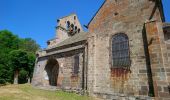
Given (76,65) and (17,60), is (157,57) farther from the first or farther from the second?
(17,60)

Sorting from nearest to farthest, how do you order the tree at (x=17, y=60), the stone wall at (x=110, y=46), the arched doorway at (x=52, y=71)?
1. the stone wall at (x=110, y=46)
2. the arched doorway at (x=52, y=71)
3. the tree at (x=17, y=60)

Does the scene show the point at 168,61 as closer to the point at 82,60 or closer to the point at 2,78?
the point at 82,60

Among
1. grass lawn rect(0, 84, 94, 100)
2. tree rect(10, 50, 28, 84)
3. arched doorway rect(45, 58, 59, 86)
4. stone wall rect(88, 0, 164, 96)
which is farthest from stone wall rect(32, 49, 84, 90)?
tree rect(10, 50, 28, 84)

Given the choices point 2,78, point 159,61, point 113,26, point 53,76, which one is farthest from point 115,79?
point 2,78

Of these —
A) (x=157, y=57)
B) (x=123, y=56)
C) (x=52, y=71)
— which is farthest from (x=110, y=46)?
(x=52, y=71)

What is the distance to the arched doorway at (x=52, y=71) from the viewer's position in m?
19.0

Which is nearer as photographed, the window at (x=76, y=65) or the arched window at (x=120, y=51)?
the arched window at (x=120, y=51)

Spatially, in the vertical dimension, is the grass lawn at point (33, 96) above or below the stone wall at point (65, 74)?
below

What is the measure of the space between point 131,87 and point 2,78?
24.5 m

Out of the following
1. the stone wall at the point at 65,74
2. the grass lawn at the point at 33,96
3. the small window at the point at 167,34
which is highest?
the small window at the point at 167,34

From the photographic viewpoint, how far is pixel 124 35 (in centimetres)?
1223

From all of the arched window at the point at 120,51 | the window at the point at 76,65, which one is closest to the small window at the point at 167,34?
the arched window at the point at 120,51

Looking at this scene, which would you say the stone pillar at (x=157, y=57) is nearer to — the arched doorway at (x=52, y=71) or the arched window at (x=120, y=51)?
the arched window at (x=120, y=51)

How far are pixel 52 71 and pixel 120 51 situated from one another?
10.6m
